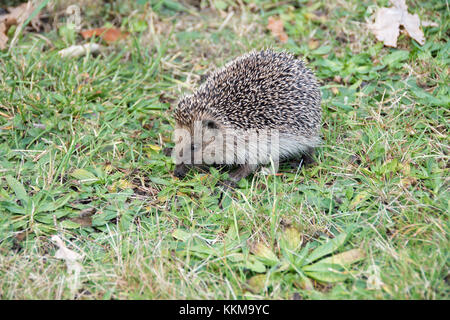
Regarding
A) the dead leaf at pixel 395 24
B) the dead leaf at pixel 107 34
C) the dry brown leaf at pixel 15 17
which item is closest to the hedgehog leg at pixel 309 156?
the dead leaf at pixel 395 24

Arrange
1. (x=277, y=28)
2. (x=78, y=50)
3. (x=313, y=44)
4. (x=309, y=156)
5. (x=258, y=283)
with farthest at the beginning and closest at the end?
1. (x=277, y=28)
2. (x=313, y=44)
3. (x=78, y=50)
4. (x=309, y=156)
5. (x=258, y=283)

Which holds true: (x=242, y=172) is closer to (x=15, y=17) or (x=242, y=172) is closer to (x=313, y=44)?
(x=313, y=44)

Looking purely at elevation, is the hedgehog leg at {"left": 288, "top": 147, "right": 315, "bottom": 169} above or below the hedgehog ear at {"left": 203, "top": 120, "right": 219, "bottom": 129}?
below

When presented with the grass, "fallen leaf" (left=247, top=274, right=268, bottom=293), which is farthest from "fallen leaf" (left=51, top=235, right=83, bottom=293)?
"fallen leaf" (left=247, top=274, right=268, bottom=293)

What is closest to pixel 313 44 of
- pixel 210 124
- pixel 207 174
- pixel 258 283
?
pixel 210 124

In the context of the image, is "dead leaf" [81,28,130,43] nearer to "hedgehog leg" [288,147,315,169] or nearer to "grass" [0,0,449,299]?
"grass" [0,0,449,299]

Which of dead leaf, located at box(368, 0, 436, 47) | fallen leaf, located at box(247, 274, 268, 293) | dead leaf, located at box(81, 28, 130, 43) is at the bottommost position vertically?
fallen leaf, located at box(247, 274, 268, 293)

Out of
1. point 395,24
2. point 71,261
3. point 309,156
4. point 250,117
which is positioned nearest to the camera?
point 71,261
